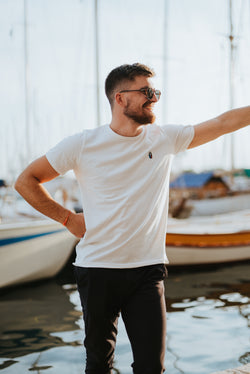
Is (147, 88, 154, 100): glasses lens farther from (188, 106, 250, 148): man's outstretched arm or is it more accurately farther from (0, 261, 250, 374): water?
(0, 261, 250, 374): water

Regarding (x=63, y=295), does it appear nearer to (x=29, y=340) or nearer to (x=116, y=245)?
(x=29, y=340)

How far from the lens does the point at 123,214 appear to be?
6.82ft

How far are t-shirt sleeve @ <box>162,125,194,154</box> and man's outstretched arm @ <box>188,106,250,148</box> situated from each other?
0.11ft

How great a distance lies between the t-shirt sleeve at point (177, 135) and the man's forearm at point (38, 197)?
2.24 ft

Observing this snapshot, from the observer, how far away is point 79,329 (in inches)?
236

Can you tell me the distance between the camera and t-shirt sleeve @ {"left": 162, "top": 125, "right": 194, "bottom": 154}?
7.29 feet

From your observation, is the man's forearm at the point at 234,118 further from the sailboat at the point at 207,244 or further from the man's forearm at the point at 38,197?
the sailboat at the point at 207,244

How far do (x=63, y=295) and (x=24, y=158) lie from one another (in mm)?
10773

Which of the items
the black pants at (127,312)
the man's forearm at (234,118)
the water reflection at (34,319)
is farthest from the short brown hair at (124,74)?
the water reflection at (34,319)

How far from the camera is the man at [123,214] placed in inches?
81.1

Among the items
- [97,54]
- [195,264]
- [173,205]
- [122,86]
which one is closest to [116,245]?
[122,86]

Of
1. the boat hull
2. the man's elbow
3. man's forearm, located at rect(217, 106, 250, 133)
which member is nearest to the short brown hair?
man's forearm, located at rect(217, 106, 250, 133)

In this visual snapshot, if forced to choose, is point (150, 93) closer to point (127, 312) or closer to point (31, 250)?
point (127, 312)

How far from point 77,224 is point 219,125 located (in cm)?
92
